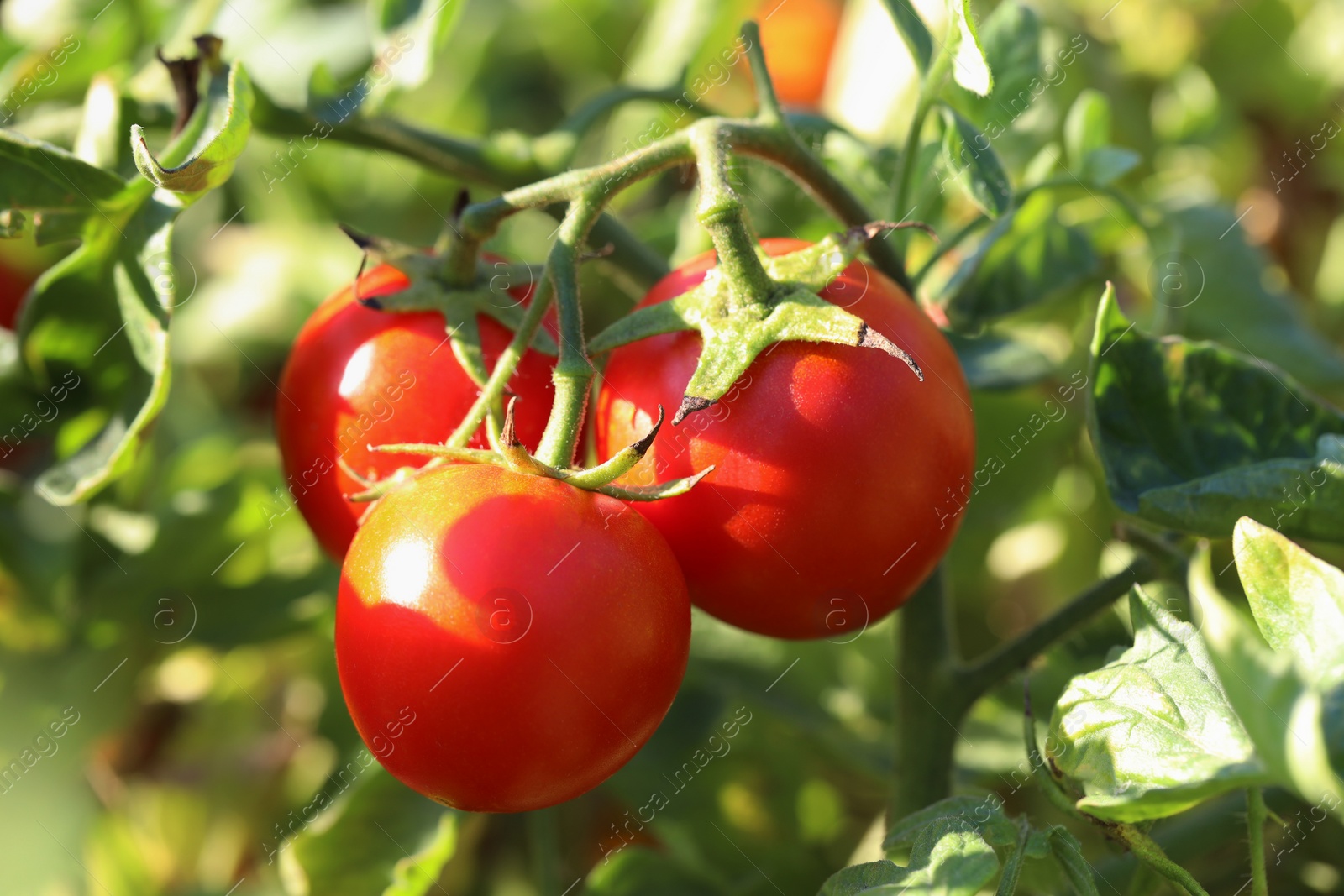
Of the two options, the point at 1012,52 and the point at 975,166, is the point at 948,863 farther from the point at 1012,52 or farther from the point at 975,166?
the point at 1012,52

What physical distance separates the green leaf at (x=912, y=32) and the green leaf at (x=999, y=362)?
0.21 m

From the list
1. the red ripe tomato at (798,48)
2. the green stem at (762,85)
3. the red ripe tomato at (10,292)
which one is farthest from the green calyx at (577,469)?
the red ripe tomato at (798,48)

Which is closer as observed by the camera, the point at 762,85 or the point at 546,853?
the point at 762,85

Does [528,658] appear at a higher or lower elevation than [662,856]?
higher

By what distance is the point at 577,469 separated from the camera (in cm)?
67

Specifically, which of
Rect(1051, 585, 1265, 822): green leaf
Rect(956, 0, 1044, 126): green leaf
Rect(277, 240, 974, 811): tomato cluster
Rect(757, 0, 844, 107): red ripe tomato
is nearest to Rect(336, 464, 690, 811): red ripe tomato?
Rect(277, 240, 974, 811): tomato cluster

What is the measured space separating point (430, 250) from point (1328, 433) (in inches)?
24.1

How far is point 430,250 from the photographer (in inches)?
31.7

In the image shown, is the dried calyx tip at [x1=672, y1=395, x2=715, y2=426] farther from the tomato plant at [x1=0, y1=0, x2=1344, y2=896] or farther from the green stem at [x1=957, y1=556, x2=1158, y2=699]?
the green stem at [x1=957, y1=556, x2=1158, y2=699]

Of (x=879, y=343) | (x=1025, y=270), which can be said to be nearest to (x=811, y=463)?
(x=879, y=343)

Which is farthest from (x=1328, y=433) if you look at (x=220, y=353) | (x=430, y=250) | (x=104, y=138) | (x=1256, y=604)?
(x=220, y=353)

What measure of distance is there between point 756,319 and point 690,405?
0.08m

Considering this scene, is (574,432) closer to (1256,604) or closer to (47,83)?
(1256,604)

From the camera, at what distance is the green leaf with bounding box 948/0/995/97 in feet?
2.11
